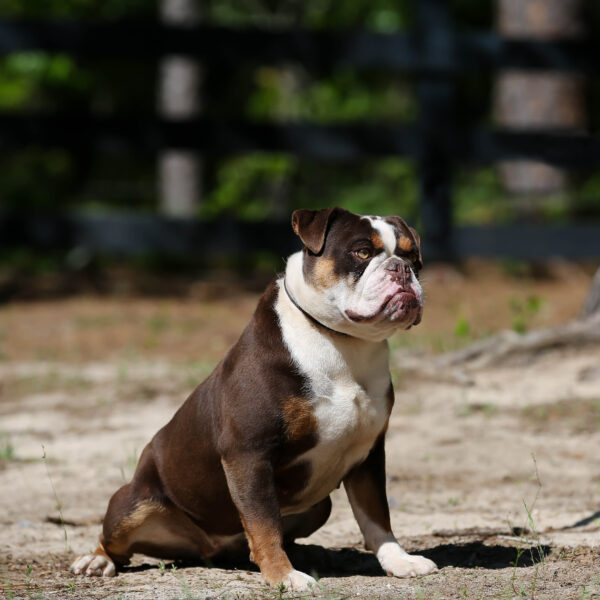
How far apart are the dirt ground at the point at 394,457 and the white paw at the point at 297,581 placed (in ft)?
0.19

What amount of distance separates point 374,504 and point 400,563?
211 mm

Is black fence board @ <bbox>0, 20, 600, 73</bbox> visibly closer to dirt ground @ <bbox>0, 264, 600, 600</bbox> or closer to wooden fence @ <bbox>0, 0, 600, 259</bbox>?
wooden fence @ <bbox>0, 0, 600, 259</bbox>

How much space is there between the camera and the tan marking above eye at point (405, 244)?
324cm

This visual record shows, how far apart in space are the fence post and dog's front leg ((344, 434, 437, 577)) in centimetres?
525

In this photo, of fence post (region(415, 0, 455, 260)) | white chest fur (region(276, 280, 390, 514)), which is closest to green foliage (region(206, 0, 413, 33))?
fence post (region(415, 0, 455, 260))

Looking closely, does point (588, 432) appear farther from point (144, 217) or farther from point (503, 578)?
point (144, 217)

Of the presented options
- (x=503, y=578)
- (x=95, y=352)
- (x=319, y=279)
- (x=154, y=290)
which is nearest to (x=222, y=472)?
(x=319, y=279)

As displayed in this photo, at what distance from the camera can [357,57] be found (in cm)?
Result: 841

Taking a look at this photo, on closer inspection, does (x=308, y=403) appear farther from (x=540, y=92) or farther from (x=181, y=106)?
(x=181, y=106)

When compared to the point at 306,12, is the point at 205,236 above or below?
below

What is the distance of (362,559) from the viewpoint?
3.74 m

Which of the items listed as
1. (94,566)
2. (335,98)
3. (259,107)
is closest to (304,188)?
(259,107)

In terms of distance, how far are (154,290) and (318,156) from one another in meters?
1.90

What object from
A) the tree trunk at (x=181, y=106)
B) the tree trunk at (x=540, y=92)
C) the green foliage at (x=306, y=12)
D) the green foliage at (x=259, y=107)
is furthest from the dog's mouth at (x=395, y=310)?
the green foliage at (x=306, y=12)
